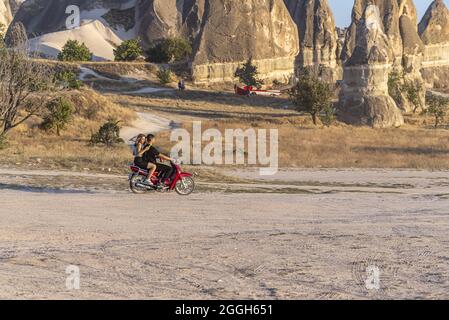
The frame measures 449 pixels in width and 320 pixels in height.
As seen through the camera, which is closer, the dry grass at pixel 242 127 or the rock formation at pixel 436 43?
the dry grass at pixel 242 127

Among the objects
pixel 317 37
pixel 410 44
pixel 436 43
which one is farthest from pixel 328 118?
pixel 436 43

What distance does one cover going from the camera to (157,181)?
15906mm

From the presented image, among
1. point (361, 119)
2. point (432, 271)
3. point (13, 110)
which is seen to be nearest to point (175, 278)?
point (432, 271)

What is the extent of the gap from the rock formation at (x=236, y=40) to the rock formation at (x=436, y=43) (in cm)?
2286

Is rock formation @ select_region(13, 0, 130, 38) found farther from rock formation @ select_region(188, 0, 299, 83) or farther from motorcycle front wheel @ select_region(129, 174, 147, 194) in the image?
motorcycle front wheel @ select_region(129, 174, 147, 194)

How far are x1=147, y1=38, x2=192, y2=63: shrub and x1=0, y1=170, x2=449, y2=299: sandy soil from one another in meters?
51.8

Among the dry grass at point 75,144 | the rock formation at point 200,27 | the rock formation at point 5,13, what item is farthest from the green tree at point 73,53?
the rock formation at point 5,13

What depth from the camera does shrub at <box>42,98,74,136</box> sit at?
3466 cm

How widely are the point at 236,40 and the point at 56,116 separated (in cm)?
3458

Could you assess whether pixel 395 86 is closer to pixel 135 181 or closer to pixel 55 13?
pixel 55 13

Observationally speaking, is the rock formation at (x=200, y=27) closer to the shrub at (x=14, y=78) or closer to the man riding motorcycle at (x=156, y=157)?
the shrub at (x=14, y=78)

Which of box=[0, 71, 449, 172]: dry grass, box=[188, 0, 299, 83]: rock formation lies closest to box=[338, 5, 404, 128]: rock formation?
box=[0, 71, 449, 172]: dry grass

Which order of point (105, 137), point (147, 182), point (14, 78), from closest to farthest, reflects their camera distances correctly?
1. point (147, 182)
2. point (14, 78)
3. point (105, 137)

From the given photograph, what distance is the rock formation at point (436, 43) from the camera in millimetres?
86375
